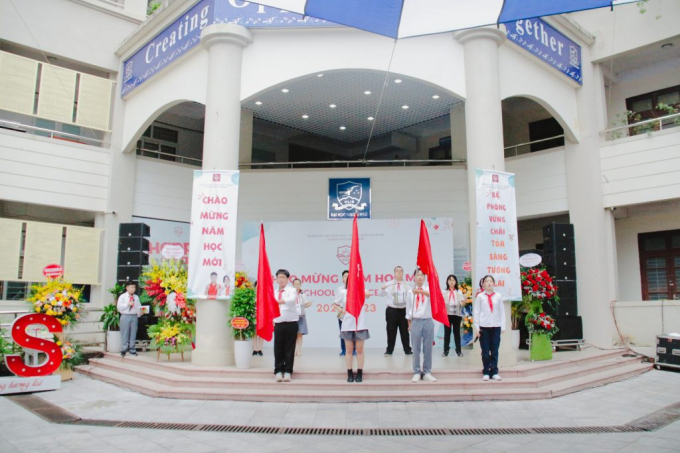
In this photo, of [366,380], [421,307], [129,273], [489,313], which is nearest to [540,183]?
[489,313]

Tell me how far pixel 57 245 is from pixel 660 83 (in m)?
15.2

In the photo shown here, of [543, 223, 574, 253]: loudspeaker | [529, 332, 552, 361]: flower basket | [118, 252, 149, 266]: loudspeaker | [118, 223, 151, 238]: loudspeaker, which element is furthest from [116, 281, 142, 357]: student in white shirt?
[543, 223, 574, 253]: loudspeaker

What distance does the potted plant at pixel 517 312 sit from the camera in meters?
8.99

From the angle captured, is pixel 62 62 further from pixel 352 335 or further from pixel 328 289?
pixel 352 335

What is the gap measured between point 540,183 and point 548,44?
3.40 m

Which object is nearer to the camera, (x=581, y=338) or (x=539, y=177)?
(x=581, y=338)

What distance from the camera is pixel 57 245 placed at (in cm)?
1203

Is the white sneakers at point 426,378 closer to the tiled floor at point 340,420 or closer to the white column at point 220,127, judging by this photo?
the tiled floor at point 340,420

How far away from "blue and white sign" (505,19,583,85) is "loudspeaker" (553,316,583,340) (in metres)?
5.34

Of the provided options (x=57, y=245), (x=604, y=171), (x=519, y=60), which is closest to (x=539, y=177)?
(x=604, y=171)

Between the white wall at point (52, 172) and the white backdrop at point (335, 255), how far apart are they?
12.7ft

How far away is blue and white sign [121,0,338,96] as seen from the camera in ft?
31.1

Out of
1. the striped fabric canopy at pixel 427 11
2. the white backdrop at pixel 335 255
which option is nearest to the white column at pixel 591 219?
the white backdrop at pixel 335 255

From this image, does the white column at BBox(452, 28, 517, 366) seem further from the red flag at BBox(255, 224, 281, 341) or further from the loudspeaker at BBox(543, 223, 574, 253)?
the red flag at BBox(255, 224, 281, 341)
